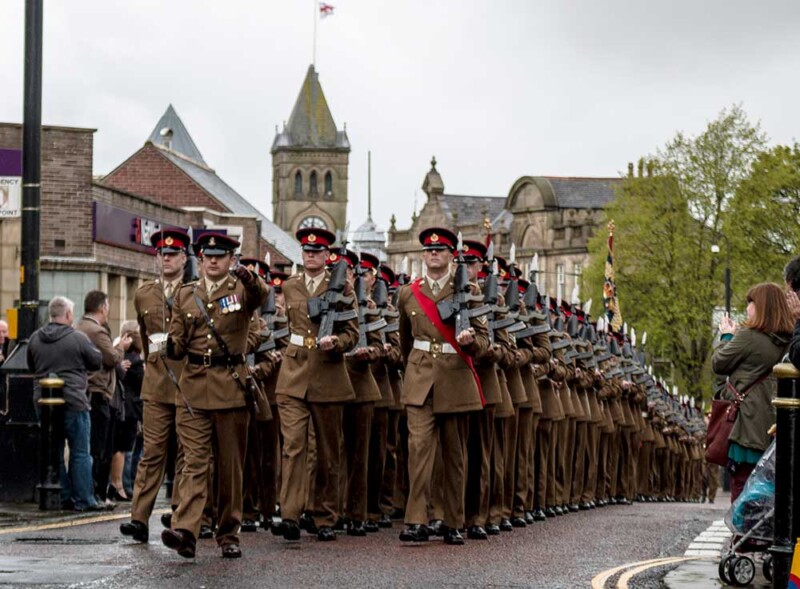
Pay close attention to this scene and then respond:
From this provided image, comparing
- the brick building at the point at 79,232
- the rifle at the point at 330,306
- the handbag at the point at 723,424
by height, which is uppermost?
the brick building at the point at 79,232

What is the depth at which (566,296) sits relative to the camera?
124188 mm

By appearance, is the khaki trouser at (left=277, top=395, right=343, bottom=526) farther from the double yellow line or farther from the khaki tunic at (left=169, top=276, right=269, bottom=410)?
the double yellow line

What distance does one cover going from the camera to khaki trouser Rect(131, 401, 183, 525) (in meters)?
13.8

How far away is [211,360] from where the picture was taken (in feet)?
43.7

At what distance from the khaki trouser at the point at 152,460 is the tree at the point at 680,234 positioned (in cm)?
5712

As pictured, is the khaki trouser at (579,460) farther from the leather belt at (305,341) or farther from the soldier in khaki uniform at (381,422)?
the leather belt at (305,341)

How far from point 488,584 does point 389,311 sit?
573 cm

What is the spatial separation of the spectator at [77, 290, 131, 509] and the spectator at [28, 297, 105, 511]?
43 cm

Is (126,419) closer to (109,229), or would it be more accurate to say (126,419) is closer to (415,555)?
(415,555)

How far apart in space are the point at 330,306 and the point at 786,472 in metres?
5.17

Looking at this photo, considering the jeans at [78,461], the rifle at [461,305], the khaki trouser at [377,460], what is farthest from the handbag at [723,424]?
the jeans at [78,461]

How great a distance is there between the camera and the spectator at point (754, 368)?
43.1ft

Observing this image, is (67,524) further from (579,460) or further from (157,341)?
(579,460)

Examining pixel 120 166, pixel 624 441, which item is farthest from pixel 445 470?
pixel 120 166
